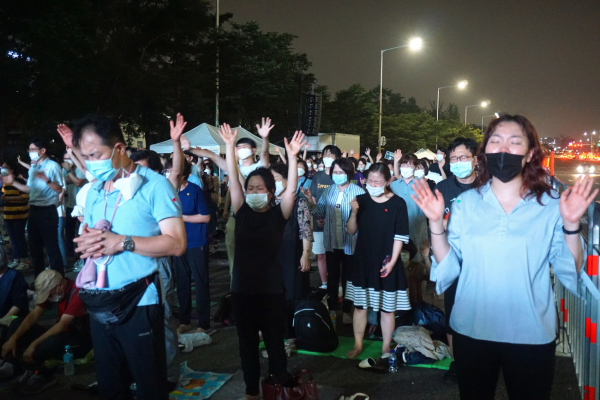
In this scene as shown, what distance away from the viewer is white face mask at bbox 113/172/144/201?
110 inches

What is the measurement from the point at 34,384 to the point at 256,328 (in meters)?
2.24

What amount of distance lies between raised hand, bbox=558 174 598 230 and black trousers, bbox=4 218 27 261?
9.47m

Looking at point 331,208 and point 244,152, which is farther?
point 331,208

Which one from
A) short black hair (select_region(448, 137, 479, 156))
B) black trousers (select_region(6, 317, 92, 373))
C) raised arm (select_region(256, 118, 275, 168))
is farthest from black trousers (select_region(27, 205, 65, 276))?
short black hair (select_region(448, 137, 479, 156))

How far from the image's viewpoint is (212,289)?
8.34 metres

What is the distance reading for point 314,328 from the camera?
18.2ft

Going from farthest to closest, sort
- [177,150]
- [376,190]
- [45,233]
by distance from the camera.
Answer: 1. [45,233]
2. [376,190]
3. [177,150]

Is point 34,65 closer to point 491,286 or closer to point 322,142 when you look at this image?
point 322,142

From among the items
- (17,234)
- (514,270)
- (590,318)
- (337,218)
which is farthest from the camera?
(17,234)

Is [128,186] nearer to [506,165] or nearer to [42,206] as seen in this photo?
[506,165]

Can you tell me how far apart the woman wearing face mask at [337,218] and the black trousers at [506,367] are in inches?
154

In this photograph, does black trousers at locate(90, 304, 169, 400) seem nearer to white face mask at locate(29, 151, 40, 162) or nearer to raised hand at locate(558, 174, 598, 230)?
raised hand at locate(558, 174, 598, 230)

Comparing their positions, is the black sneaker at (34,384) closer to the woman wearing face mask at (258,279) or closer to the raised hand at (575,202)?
the woman wearing face mask at (258,279)

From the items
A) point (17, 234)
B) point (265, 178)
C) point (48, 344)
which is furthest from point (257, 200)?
point (17, 234)
